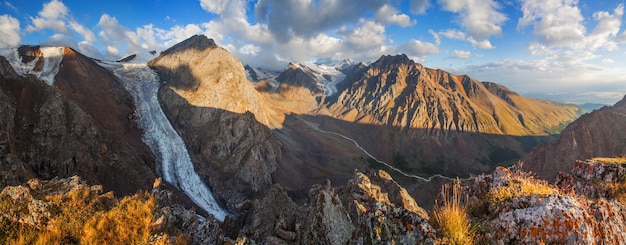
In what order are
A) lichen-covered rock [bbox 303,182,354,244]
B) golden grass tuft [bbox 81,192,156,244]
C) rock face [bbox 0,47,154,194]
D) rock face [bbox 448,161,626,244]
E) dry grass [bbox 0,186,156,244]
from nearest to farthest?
1. rock face [bbox 448,161,626,244]
2. dry grass [bbox 0,186,156,244]
3. golden grass tuft [bbox 81,192,156,244]
4. lichen-covered rock [bbox 303,182,354,244]
5. rock face [bbox 0,47,154,194]

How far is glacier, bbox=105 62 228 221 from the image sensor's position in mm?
58750

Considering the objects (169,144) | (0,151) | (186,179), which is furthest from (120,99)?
(0,151)

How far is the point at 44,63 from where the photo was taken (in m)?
61.8

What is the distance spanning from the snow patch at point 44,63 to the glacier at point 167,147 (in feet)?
48.1

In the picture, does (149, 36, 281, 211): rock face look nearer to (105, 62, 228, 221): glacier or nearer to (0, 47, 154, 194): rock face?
(105, 62, 228, 221): glacier

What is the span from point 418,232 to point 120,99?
75.9 m

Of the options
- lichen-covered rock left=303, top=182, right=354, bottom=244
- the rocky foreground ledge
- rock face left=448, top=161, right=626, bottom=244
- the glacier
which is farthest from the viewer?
the glacier

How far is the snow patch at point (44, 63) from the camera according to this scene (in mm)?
57750

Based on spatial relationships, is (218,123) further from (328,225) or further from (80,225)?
(80,225)

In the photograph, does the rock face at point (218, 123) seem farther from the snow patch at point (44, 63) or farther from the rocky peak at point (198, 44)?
the snow patch at point (44, 63)

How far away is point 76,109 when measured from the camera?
41.6 meters

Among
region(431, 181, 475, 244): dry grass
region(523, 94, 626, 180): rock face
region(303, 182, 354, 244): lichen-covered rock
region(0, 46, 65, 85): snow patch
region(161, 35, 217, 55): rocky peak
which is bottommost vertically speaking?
region(523, 94, 626, 180): rock face

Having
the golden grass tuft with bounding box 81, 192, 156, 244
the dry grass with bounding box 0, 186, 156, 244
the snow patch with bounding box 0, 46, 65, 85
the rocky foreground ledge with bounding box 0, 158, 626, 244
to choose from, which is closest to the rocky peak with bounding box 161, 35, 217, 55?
the snow patch with bounding box 0, 46, 65, 85

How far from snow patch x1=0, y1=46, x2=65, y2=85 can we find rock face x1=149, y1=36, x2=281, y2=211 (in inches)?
865
